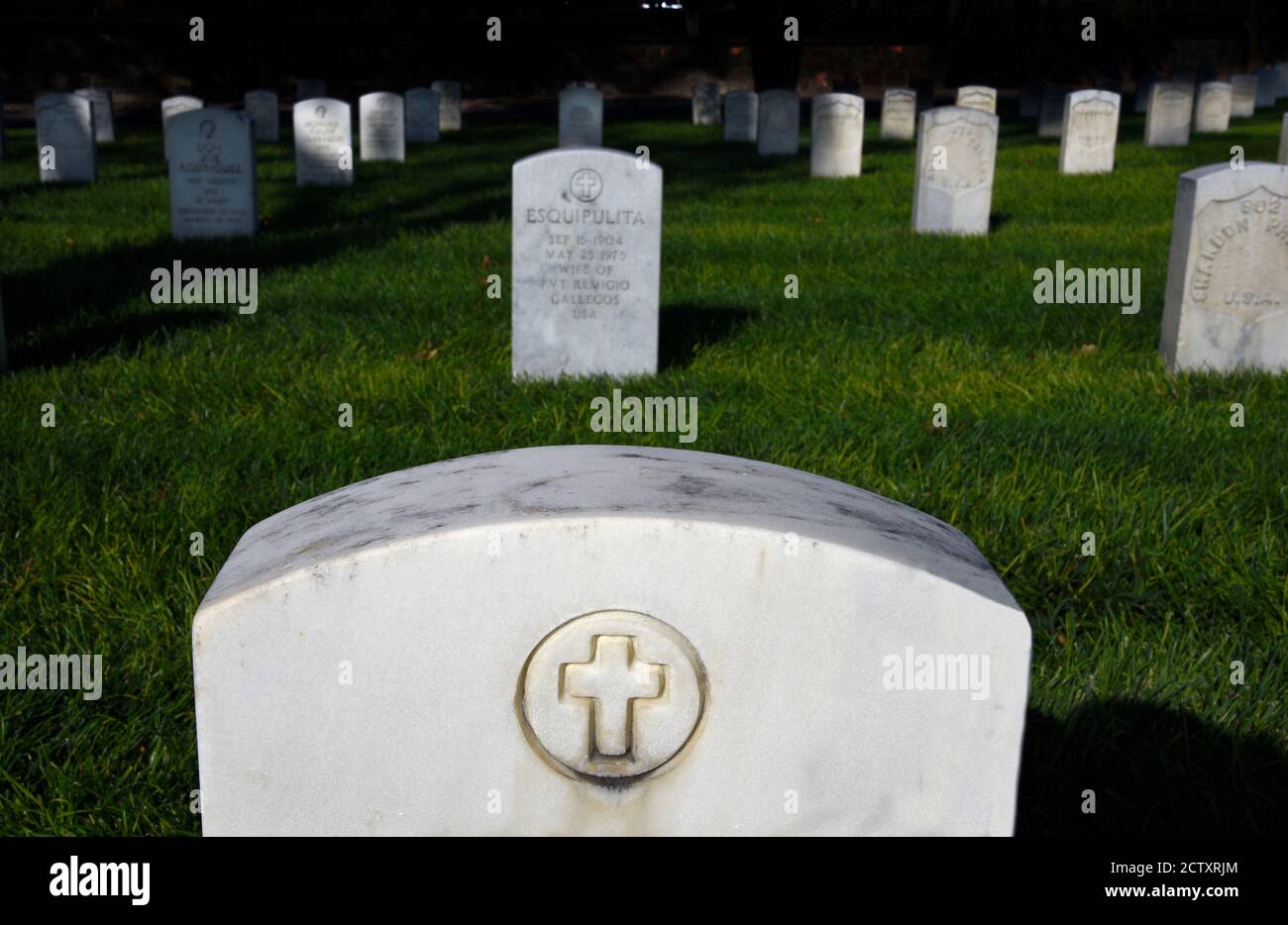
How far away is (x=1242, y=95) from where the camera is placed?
2202 centimetres

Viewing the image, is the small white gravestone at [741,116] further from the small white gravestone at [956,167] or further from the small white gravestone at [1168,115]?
the small white gravestone at [956,167]

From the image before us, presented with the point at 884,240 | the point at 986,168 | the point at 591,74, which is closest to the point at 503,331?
the point at 884,240

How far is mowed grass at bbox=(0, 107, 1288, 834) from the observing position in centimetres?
267

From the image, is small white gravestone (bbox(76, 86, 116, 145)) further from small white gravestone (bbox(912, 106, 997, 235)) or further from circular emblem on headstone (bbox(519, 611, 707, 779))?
circular emblem on headstone (bbox(519, 611, 707, 779))

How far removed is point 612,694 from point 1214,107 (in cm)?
2028

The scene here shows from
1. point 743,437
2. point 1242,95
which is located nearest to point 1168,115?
point 1242,95

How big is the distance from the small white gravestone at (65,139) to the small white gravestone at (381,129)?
3.12 meters

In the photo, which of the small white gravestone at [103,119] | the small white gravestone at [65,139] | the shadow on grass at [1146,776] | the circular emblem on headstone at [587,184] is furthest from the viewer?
the small white gravestone at [103,119]

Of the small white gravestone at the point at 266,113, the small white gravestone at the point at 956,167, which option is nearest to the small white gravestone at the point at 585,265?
the small white gravestone at the point at 956,167

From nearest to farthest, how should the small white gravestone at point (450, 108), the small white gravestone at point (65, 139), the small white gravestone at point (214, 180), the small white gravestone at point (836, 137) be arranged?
the small white gravestone at point (214, 180), the small white gravestone at point (65, 139), the small white gravestone at point (836, 137), the small white gravestone at point (450, 108)

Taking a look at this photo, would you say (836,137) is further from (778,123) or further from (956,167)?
(956,167)

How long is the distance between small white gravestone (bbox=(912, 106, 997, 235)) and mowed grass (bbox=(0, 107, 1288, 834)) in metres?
0.36

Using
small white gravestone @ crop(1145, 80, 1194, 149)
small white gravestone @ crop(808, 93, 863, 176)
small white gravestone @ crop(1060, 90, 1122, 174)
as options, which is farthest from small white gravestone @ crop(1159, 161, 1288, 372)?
small white gravestone @ crop(1145, 80, 1194, 149)

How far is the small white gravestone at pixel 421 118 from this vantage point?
60.4ft
